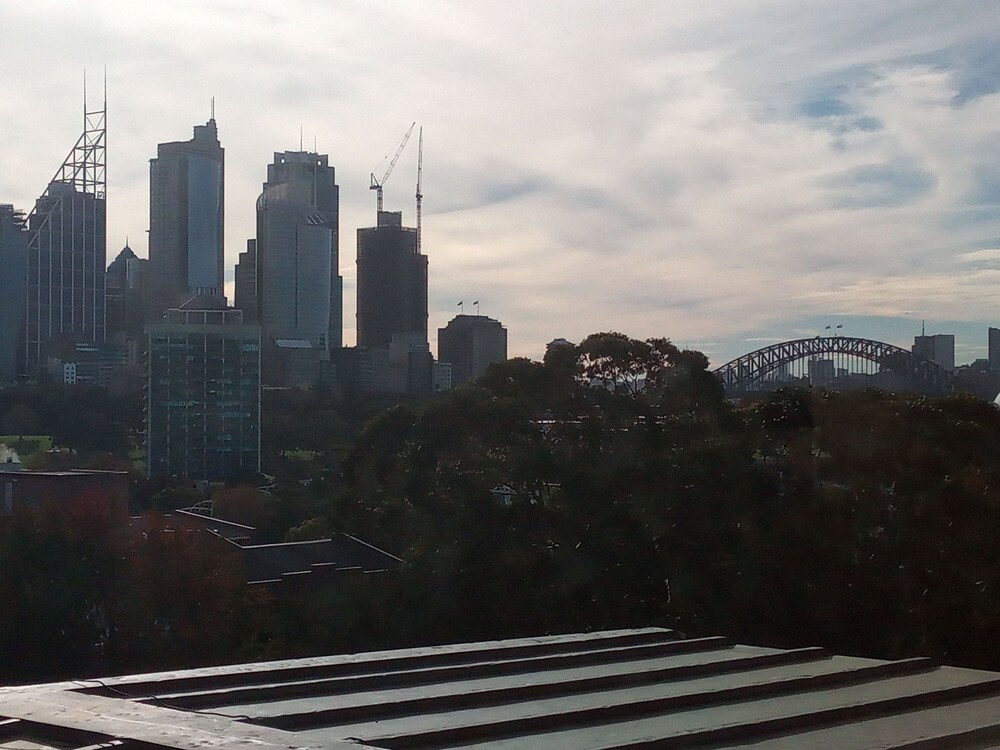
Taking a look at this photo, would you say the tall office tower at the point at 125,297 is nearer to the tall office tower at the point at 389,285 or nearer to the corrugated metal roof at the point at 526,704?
the tall office tower at the point at 389,285

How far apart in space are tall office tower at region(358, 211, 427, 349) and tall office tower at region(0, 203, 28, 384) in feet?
137

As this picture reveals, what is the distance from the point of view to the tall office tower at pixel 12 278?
15050 cm

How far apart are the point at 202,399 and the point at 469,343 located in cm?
4073

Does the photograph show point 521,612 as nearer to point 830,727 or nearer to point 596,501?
point 596,501

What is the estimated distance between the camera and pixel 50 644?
27.4 m

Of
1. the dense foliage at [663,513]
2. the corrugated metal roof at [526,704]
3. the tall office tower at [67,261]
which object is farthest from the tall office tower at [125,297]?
the corrugated metal roof at [526,704]

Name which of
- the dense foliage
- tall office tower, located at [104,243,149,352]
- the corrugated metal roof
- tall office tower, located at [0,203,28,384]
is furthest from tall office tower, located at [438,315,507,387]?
the corrugated metal roof

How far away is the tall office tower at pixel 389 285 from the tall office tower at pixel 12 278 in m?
41.8

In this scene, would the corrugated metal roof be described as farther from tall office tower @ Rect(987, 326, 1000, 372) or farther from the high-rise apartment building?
the high-rise apartment building

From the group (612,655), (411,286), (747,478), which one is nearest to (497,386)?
(747,478)

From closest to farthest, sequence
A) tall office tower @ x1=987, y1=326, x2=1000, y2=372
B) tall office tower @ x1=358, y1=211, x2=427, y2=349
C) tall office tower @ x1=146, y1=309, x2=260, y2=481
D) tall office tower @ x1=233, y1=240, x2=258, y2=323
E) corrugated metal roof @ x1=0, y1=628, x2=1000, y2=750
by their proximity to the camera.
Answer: corrugated metal roof @ x1=0, y1=628, x2=1000, y2=750 → tall office tower @ x1=146, y1=309, x2=260, y2=481 → tall office tower @ x1=987, y1=326, x2=1000, y2=372 → tall office tower @ x1=358, y1=211, x2=427, y2=349 → tall office tower @ x1=233, y1=240, x2=258, y2=323

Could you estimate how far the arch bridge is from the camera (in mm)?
93375

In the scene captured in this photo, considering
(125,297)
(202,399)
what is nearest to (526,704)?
(202,399)

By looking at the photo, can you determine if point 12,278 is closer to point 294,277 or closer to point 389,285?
point 294,277
